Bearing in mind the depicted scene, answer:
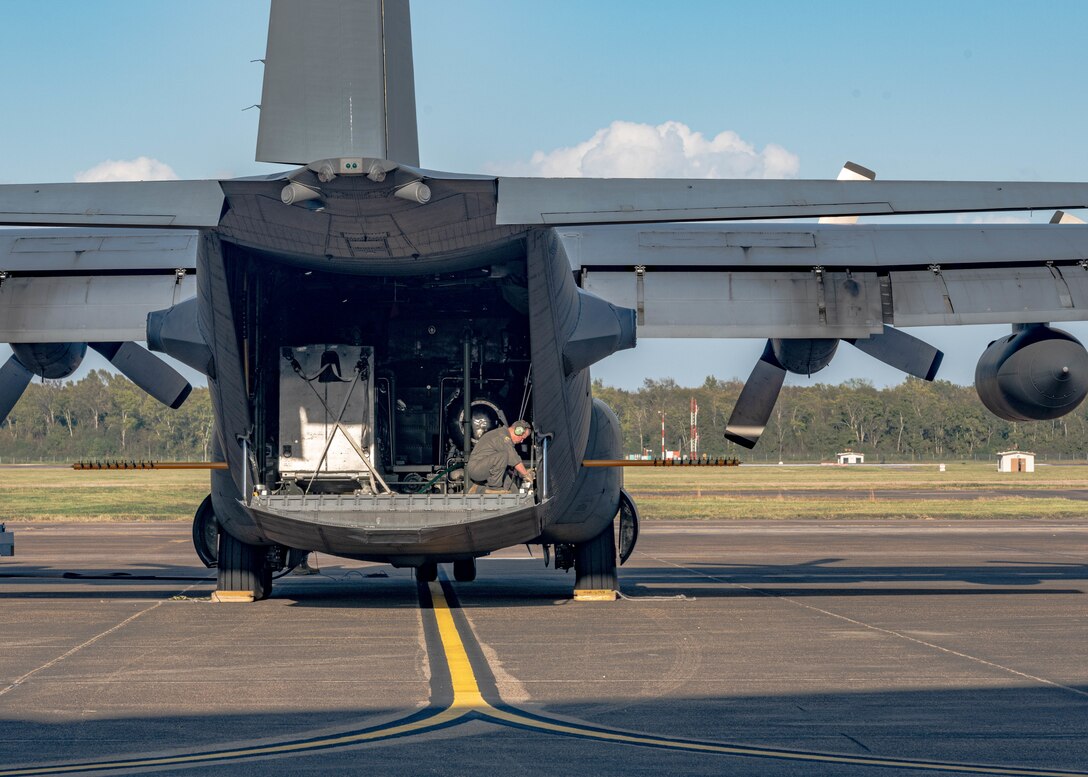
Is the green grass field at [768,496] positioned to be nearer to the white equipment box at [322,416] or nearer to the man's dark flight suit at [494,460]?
the man's dark flight suit at [494,460]

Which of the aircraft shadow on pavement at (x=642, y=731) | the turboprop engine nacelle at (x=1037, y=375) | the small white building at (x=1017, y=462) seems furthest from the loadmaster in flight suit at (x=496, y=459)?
the small white building at (x=1017, y=462)

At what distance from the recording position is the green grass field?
43.1m

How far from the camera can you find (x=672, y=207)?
984 cm

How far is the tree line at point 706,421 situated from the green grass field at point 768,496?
2.08m

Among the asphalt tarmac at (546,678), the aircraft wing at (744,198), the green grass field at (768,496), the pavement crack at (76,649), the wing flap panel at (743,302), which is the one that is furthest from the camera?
the green grass field at (768,496)

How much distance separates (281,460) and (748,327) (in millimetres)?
4962

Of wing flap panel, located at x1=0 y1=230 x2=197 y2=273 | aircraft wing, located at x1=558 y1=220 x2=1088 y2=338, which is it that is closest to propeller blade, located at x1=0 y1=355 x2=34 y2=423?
wing flap panel, located at x1=0 y1=230 x2=197 y2=273

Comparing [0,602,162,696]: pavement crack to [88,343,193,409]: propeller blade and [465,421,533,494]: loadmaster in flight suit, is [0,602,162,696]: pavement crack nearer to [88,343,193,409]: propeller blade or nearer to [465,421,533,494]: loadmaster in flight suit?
[88,343,193,409]: propeller blade

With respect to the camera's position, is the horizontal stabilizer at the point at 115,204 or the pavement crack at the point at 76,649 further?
the horizontal stabilizer at the point at 115,204

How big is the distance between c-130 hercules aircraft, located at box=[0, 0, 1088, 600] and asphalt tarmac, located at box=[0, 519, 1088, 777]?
1.21m

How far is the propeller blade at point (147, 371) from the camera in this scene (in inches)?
579

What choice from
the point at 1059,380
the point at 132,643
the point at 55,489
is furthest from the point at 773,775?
the point at 55,489

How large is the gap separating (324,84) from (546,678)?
4701mm

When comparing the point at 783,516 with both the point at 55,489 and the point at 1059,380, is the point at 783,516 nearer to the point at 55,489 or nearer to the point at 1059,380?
the point at 1059,380
